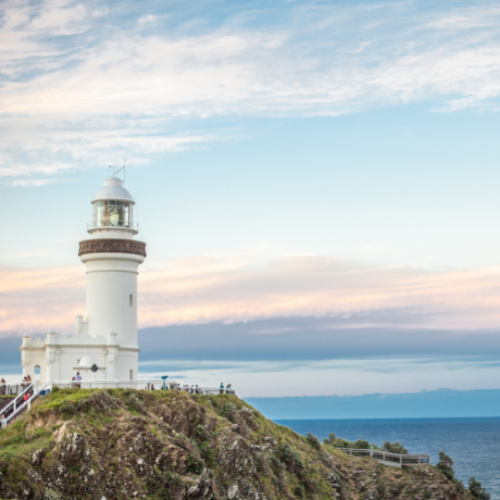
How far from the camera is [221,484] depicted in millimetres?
36938

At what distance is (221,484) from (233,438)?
3.41 m

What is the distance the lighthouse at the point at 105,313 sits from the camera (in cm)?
4878

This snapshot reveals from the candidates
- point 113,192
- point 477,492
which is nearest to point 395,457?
point 477,492

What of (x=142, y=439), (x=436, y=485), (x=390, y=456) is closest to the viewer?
(x=142, y=439)

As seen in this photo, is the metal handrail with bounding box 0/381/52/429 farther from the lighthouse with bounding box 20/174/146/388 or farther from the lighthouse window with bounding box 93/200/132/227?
the lighthouse window with bounding box 93/200/132/227

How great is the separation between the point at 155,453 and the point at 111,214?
75.1ft

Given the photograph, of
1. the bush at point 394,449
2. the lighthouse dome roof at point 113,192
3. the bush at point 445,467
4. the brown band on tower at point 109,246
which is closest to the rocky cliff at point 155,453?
the bush at point 445,467

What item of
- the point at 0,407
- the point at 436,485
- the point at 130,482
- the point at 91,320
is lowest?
the point at 436,485

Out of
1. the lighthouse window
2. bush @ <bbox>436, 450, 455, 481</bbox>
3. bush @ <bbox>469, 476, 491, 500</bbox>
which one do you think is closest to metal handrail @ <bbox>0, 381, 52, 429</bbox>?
the lighthouse window

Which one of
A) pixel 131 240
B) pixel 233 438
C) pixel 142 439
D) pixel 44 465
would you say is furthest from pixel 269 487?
pixel 131 240

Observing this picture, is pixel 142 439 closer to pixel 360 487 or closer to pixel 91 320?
pixel 91 320

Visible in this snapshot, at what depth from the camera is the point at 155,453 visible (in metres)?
34.7

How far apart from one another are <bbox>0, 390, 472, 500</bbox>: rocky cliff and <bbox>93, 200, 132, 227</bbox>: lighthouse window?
15.5 meters

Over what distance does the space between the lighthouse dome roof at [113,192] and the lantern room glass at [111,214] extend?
0.42m
